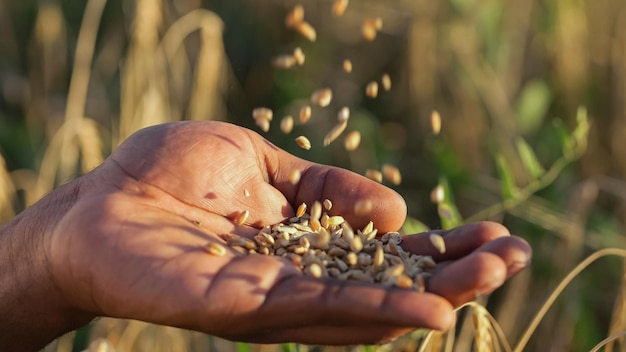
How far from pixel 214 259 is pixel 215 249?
0.03m

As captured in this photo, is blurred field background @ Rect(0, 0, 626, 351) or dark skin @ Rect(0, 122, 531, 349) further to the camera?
blurred field background @ Rect(0, 0, 626, 351)

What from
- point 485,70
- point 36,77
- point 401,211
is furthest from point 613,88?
point 36,77

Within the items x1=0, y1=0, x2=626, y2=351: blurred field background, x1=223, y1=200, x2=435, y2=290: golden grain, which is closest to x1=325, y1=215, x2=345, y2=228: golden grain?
x1=223, y1=200, x2=435, y2=290: golden grain

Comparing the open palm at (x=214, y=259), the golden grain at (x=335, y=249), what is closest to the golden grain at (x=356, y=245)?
the golden grain at (x=335, y=249)

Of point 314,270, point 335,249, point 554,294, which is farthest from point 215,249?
point 554,294

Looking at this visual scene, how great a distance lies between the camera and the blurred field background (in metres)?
2.81

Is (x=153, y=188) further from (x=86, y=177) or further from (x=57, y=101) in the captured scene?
(x=57, y=101)

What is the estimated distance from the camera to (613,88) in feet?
11.9

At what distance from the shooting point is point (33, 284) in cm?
166

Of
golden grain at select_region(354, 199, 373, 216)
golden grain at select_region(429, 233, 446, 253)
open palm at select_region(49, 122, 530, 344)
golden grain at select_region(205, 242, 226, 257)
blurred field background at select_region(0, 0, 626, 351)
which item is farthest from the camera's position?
blurred field background at select_region(0, 0, 626, 351)

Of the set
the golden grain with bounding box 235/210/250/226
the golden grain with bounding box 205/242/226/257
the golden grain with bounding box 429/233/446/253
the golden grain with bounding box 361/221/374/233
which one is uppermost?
the golden grain with bounding box 205/242/226/257

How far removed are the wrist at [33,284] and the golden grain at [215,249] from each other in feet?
1.09

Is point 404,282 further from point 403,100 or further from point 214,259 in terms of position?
point 403,100

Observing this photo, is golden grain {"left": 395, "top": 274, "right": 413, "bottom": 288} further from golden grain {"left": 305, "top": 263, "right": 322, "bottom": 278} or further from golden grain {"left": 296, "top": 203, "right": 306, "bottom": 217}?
golden grain {"left": 296, "top": 203, "right": 306, "bottom": 217}
